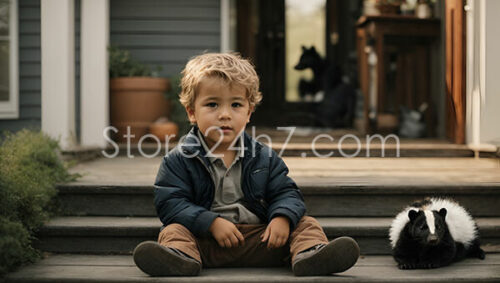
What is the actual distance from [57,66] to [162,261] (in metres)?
2.48

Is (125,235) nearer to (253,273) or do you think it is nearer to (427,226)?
(253,273)

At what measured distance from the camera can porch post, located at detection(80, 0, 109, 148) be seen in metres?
5.16

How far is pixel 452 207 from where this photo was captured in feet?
8.73

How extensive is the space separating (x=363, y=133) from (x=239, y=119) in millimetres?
3791

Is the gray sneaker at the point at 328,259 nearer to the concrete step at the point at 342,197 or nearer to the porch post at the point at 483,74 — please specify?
the concrete step at the point at 342,197

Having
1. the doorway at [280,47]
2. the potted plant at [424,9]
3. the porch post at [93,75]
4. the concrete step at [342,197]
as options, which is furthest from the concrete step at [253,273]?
the doorway at [280,47]

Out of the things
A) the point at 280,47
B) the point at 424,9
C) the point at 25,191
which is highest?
the point at 424,9

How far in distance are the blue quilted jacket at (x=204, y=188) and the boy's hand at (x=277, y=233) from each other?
1.1 inches

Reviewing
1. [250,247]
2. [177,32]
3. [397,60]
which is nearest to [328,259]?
[250,247]

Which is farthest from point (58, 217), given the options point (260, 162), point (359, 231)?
point (359, 231)

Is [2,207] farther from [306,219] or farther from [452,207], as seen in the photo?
[452,207]

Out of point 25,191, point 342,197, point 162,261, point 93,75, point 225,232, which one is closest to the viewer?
point 162,261

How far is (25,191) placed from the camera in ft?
9.25

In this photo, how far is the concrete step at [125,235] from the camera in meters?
2.90
